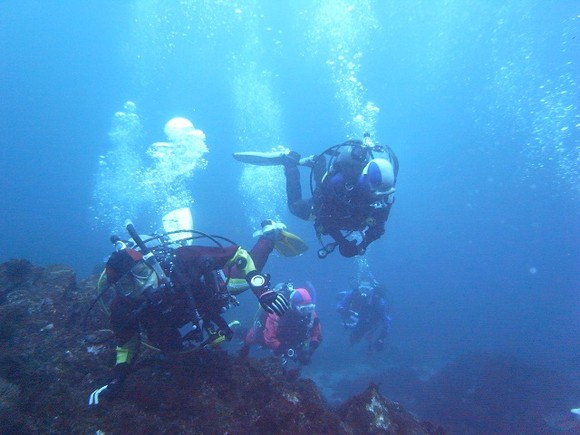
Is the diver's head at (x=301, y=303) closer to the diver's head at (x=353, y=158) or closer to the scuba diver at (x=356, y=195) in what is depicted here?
the scuba diver at (x=356, y=195)

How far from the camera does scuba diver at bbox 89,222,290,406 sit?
3566mm

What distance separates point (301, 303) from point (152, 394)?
4.53m

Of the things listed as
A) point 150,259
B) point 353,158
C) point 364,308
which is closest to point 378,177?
point 353,158

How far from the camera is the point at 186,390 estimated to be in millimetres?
3662

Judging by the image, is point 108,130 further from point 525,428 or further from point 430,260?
point 525,428

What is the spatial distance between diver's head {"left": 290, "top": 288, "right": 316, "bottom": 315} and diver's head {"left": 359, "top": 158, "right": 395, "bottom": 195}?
3.61 metres

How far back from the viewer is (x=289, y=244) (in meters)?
7.29

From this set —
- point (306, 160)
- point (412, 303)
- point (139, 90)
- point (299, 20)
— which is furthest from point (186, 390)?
point (139, 90)

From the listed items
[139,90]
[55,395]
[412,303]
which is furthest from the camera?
[139,90]

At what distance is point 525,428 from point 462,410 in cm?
175

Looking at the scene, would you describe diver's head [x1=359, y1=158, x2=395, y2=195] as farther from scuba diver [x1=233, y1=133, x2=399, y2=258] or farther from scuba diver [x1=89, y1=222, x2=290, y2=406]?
scuba diver [x1=89, y1=222, x2=290, y2=406]

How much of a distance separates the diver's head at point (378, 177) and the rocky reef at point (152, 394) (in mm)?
2713

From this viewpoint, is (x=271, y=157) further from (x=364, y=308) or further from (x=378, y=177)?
(x=364, y=308)

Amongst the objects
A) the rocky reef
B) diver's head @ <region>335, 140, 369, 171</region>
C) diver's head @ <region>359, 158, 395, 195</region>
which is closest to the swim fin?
Answer: diver's head @ <region>335, 140, 369, 171</region>
